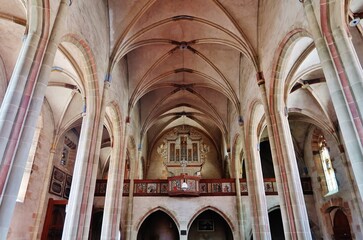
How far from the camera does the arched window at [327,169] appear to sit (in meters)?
13.8

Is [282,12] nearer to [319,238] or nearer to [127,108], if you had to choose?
[127,108]

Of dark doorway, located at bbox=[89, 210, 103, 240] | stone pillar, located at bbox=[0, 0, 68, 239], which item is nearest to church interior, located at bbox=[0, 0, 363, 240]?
stone pillar, located at bbox=[0, 0, 68, 239]

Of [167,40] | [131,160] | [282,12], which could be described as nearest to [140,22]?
[167,40]

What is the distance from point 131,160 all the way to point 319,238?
12480 millimetres

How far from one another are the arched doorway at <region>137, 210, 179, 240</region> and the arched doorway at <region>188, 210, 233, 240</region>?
57.3 inches

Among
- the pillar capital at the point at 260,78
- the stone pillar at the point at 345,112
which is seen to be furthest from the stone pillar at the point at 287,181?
the stone pillar at the point at 345,112

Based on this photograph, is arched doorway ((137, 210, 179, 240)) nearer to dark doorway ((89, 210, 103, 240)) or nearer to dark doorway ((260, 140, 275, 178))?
dark doorway ((89, 210, 103, 240))

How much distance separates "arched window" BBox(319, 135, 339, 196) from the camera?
13766 mm

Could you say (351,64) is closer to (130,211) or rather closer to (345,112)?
(345,112)

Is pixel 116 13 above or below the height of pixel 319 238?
above

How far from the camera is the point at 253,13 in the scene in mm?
10508

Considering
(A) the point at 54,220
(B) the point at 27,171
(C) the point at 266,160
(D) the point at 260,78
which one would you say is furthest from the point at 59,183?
(C) the point at 266,160

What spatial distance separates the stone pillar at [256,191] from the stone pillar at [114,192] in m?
6.20

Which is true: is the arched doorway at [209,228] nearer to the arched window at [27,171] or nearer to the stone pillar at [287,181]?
the stone pillar at [287,181]
